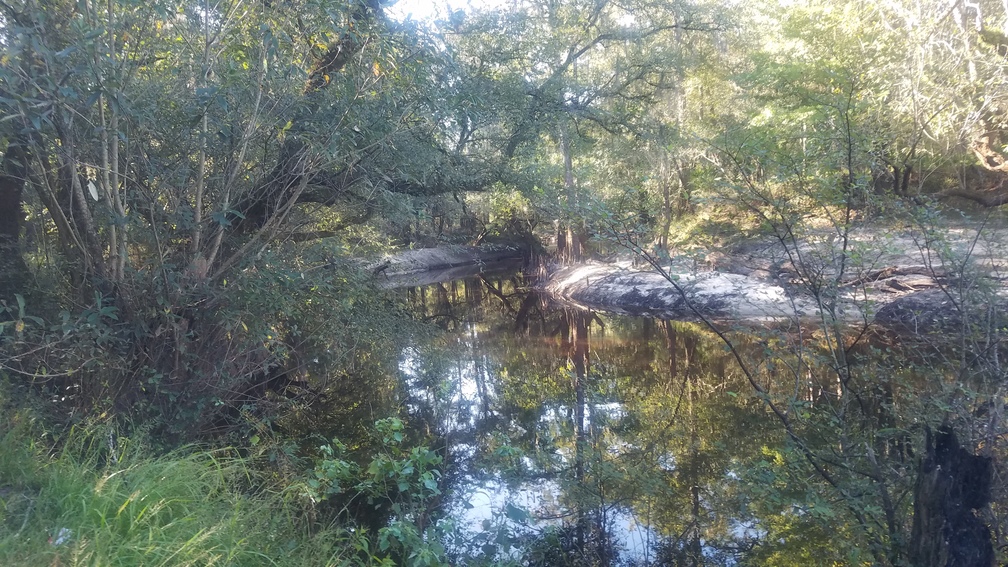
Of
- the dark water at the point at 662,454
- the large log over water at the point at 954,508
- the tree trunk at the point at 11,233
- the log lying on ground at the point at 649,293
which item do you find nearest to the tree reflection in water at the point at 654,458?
the dark water at the point at 662,454

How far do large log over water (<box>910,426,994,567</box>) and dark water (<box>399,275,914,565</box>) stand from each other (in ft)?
1.55

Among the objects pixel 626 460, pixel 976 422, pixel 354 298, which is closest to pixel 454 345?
pixel 354 298

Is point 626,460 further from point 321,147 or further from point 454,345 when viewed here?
point 454,345

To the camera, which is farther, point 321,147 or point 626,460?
point 626,460

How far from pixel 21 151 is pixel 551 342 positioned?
403 inches

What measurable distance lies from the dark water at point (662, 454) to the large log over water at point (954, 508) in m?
0.47

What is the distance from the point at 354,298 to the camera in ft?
27.4

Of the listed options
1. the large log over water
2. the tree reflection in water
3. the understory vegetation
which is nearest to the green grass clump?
the understory vegetation

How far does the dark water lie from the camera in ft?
14.3

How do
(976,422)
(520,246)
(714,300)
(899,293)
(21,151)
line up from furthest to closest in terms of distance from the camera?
(520,246) < (714,300) < (899,293) < (21,151) < (976,422)

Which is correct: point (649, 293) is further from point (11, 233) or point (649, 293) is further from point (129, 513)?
point (129, 513)

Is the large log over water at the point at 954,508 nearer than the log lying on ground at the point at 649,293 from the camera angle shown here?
Yes

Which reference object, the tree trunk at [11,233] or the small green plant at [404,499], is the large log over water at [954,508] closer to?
the small green plant at [404,499]

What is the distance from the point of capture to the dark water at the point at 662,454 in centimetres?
434
